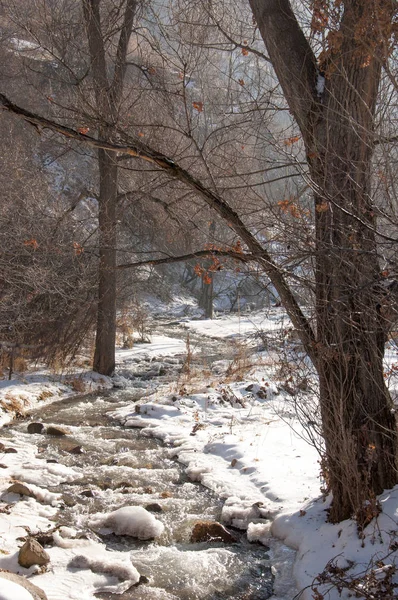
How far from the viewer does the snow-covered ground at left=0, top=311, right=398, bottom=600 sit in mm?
4090

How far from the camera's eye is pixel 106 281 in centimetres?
1225

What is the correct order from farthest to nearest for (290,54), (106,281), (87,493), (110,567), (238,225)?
1. (106,281)
2. (87,493)
3. (290,54)
4. (238,225)
5. (110,567)

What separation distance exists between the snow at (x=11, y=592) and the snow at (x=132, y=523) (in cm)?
217

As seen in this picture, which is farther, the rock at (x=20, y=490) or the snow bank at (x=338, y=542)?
the rock at (x=20, y=490)

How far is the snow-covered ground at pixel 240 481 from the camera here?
409cm

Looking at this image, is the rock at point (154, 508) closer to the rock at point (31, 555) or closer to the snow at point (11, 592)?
the rock at point (31, 555)

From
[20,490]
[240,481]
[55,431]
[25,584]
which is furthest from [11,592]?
[55,431]

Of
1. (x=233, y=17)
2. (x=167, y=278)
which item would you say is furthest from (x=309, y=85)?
(x=167, y=278)

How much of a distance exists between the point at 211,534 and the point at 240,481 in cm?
134

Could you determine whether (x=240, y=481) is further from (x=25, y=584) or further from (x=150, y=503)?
(x=25, y=584)

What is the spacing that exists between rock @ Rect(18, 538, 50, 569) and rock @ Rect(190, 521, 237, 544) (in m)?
1.38

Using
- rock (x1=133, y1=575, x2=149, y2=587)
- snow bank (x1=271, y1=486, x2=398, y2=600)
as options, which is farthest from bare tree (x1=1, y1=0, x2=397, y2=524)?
rock (x1=133, y1=575, x2=149, y2=587)

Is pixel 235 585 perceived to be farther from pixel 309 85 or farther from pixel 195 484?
pixel 309 85

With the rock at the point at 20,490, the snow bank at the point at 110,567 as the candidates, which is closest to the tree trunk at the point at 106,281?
the rock at the point at 20,490
